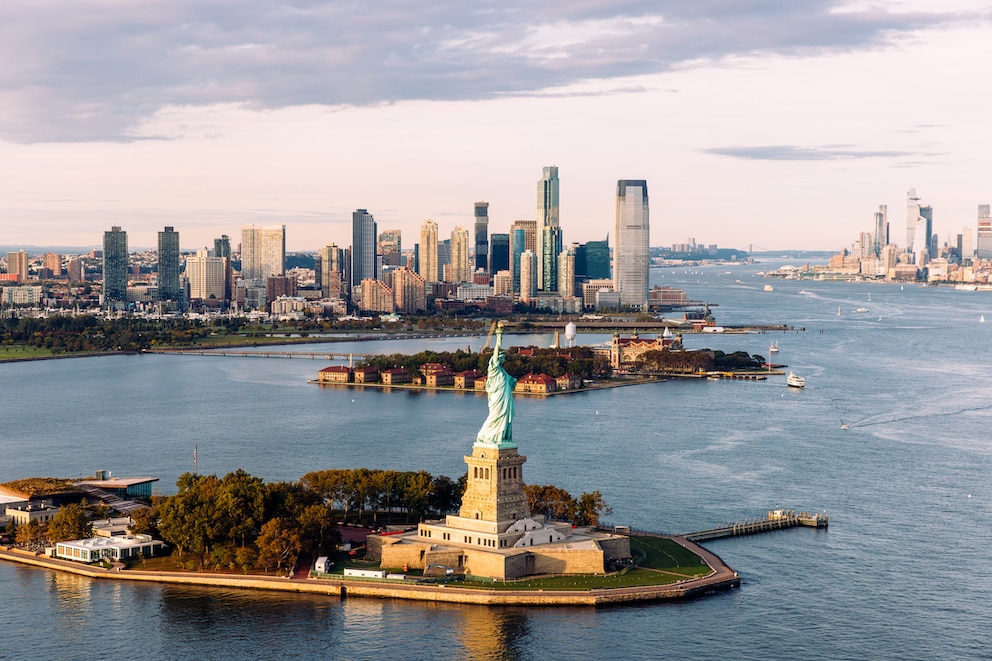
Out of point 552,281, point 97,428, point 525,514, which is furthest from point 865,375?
point 552,281

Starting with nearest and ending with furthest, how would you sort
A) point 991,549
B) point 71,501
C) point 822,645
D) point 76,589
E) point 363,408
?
1. point 822,645
2. point 76,589
3. point 991,549
4. point 71,501
5. point 363,408

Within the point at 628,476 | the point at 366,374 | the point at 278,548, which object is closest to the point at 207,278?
the point at 366,374

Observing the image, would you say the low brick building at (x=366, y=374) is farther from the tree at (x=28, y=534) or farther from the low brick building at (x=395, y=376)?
the tree at (x=28, y=534)

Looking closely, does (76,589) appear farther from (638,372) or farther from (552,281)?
(552,281)

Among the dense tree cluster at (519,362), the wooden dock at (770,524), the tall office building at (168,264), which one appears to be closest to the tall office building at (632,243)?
the tall office building at (168,264)

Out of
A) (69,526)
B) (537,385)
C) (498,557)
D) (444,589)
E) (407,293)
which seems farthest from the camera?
(407,293)

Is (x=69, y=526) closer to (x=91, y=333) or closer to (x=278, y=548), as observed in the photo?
(x=278, y=548)

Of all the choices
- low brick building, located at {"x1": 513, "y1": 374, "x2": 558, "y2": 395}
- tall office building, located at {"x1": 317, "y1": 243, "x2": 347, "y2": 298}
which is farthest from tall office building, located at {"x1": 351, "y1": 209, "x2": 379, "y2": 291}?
low brick building, located at {"x1": 513, "y1": 374, "x2": 558, "y2": 395}

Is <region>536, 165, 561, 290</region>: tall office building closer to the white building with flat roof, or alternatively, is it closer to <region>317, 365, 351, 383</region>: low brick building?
<region>317, 365, 351, 383</region>: low brick building
